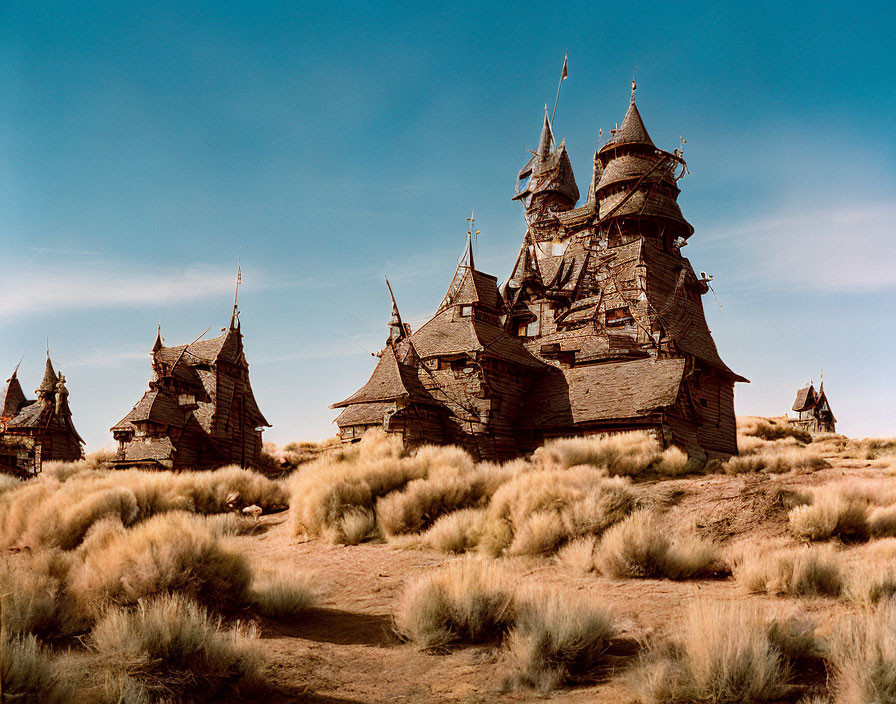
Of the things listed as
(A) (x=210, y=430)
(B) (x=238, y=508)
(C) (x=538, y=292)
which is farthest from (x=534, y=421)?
(A) (x=210, y=430)

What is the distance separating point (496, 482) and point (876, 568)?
9.37 metres

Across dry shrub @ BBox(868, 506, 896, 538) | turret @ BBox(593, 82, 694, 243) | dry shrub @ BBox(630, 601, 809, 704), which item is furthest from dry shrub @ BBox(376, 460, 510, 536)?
turret @ BBox(593, 82, 694, 243)

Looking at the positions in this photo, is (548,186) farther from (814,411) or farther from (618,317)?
(814,411)

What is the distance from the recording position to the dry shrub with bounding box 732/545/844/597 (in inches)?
380

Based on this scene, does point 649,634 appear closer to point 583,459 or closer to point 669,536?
point 669,536

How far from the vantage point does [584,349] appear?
30.4 meters

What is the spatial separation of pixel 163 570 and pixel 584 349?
78.0ft

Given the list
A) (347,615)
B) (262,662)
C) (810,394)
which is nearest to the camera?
(262,662)

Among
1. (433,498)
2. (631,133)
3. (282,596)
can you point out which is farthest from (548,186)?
(282,596)

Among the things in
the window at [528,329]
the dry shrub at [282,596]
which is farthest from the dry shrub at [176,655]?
the window at [528,329]

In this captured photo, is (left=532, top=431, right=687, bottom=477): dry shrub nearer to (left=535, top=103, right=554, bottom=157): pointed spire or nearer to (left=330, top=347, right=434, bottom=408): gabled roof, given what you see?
(left=330, top=347, right=434, bottom=408): gabled roof

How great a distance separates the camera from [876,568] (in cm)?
952

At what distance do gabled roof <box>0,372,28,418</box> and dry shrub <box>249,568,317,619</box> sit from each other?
29.7 meters

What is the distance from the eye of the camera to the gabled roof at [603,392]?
85.0 ft
